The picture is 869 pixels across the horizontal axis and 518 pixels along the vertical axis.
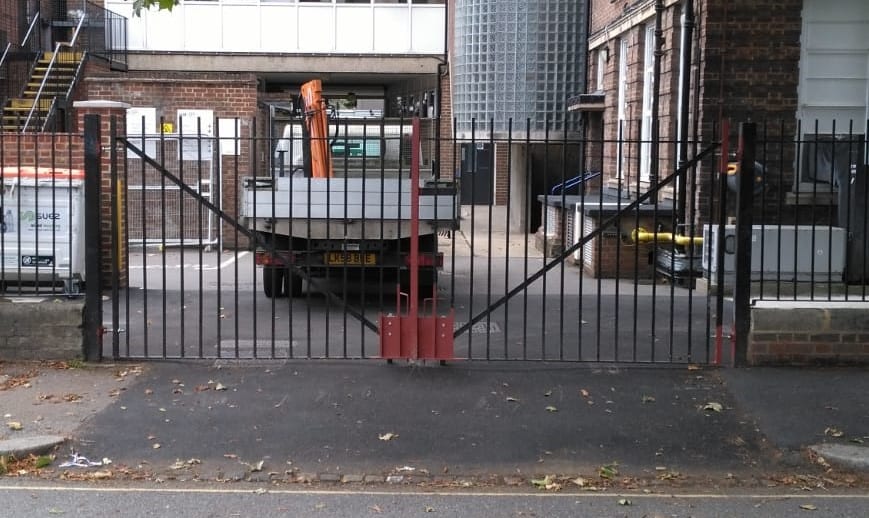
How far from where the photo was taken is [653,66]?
14844 millimetres

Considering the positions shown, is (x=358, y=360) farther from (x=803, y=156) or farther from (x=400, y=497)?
(x=803, y=156)

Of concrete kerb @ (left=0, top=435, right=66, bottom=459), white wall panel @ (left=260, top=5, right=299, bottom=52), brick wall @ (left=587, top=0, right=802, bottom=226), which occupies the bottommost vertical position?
concrete kerb @ (left=0, top=435, right=66, bottom=459)

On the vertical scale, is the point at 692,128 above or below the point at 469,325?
above

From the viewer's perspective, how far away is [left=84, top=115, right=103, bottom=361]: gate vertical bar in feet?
26.2

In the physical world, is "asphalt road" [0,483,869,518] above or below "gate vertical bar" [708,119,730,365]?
below

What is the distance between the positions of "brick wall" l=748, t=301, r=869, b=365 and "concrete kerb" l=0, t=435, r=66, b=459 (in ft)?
17.9

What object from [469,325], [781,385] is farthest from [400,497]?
[781,385]

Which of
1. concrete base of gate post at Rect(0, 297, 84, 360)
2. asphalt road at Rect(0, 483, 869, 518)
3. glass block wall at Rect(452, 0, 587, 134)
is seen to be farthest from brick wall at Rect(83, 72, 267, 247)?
asphalt road at Rect(0, 483, 869, 518)

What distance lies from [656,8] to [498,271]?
15.1ft

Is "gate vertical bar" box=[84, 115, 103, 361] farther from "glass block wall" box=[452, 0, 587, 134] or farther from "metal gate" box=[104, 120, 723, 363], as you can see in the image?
"glass block wall" box=[452, 0, 587, 134]

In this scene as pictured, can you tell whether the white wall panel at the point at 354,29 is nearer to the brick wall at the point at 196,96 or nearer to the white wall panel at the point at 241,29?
the white wall panel at the point at 241,29

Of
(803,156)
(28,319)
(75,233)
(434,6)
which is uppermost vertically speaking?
(434,6)

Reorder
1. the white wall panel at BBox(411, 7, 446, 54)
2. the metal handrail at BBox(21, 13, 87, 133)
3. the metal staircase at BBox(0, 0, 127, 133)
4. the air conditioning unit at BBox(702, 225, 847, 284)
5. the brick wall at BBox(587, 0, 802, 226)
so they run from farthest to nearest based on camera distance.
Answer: the white wall panel at BBox(411, 7, 446, 54) < the metal staircase at BBox(0, 0, 127, 133) < the metal handrail at BBox(21, 13, 87, 133) < the brick wall at BBox(587, 0, 802, 226) < the air conditioning unit at BBox(702, 225, 847, 284)

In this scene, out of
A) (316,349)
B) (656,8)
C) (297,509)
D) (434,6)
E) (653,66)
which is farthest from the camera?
(434,6)
